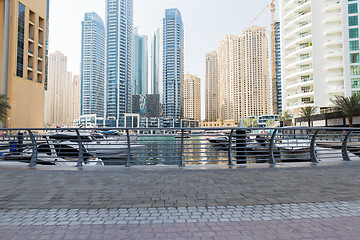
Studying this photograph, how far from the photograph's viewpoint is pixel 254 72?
15238 centimetres

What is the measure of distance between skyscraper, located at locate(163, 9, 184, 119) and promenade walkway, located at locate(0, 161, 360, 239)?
153 metres

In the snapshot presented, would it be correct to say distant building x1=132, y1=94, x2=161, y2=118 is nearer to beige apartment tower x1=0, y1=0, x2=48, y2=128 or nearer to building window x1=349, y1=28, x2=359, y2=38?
beige apartment tower x1=0, y1=0, x2=48, y2=128

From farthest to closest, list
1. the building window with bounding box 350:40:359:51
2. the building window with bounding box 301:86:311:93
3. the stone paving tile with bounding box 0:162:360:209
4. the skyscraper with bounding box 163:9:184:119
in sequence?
1. the skyscraper with bounding box 163:9:184:119
2. the building window with bounding box 301:86:311:93
3. the building window with bounding box 350:40:359:51
4. the stone paving tile with bounding box 0:162:360:209

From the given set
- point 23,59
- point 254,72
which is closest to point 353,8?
point 23,59

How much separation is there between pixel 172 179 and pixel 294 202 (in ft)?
8.85

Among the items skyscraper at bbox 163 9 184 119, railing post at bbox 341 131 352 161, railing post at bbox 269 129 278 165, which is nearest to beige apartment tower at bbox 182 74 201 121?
skyscraper at bbox 163 9 184 119

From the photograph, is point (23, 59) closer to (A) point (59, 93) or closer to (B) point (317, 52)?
(B) point (317, 52)

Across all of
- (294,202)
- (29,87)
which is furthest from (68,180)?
(29,87)

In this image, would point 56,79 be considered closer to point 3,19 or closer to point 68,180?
point 3,19

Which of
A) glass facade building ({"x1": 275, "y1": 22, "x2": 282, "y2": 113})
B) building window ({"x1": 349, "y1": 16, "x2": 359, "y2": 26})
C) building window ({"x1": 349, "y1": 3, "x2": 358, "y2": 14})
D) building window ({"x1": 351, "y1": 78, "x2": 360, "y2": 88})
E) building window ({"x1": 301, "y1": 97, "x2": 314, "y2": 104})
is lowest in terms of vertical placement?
building window ({"x1": 301, "y1": 97, "x2": 314, "y2": 104})

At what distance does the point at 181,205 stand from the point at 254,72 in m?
160

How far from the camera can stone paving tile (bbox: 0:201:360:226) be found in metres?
3.12

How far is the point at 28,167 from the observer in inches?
278

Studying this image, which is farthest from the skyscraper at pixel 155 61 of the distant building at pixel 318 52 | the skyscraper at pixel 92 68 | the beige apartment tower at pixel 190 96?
the distant building at pixel 318 52
